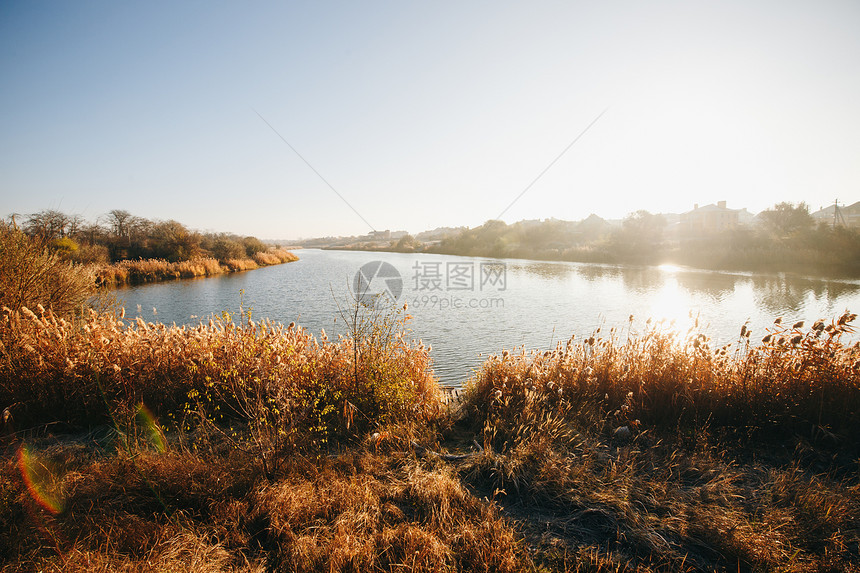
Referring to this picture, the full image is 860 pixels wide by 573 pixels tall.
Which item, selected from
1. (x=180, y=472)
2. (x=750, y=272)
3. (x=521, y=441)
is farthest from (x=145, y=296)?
(x=750, y=272)

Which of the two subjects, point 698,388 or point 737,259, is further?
point 737,259

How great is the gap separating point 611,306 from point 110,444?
59.7ft

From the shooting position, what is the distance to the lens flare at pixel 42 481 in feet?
9.60

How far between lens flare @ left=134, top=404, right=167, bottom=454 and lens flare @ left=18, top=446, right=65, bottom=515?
779 millimetres

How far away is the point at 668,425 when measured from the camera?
4.80 metres

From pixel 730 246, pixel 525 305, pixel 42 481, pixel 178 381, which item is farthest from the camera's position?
pixel 730 246

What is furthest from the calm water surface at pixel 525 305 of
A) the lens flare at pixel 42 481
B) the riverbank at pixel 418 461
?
the lens flare at pixel 42 481

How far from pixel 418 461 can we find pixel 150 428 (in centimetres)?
347

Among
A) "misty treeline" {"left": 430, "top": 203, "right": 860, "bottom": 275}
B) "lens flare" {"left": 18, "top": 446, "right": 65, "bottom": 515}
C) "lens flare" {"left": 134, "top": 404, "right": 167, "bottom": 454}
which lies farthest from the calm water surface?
"misty treeline" {"left": 430, "top": 203, "right": 860, "bottom": 275}

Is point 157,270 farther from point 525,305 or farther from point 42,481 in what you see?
point 42,481

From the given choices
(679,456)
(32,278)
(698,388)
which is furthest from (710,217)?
(32,278)

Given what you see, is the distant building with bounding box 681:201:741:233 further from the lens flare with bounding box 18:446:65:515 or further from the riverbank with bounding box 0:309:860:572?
the lens flare with bounding box 18:446:65:515

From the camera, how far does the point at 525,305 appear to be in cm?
1742

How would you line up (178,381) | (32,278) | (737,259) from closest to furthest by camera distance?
1. (178,381)
2. (32,278)
3. (737,259)
